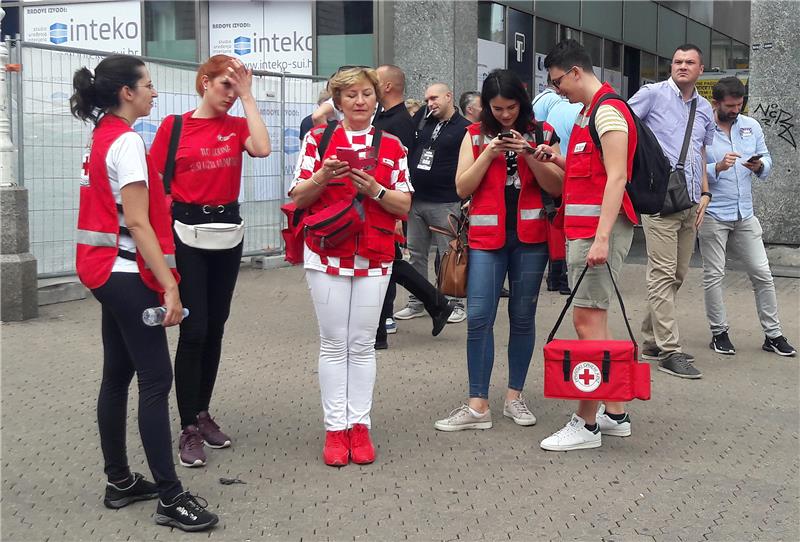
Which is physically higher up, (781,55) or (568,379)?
(781,55)

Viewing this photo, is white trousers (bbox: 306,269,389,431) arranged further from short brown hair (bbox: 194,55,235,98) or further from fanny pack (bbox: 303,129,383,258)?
short brown hair (bbox: 194,55,235,98)

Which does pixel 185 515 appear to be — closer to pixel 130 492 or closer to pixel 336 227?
pixel 130 492

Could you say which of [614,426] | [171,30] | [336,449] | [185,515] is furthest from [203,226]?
[171,30]

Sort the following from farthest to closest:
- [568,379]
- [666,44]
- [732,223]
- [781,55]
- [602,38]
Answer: [666,44] → [602,38] → [781,55] → [732,223] → [568,379]

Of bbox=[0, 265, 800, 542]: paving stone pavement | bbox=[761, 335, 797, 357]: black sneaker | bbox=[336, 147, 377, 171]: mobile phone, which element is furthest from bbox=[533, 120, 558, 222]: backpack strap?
bbox=[761, 335, 797, 357]: black sneaker

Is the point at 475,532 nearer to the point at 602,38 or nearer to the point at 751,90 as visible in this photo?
the point at 751,90

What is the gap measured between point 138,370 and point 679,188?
4065mm

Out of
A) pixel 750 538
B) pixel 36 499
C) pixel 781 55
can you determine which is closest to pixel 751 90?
pixel 781 55

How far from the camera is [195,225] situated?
4.95m

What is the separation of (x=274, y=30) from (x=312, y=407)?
→ 9874 mm

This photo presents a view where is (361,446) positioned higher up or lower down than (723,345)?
lower down

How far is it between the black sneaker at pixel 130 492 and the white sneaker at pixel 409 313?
174 inches

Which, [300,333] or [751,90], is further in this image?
[751,90]

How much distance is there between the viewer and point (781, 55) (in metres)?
11.4
